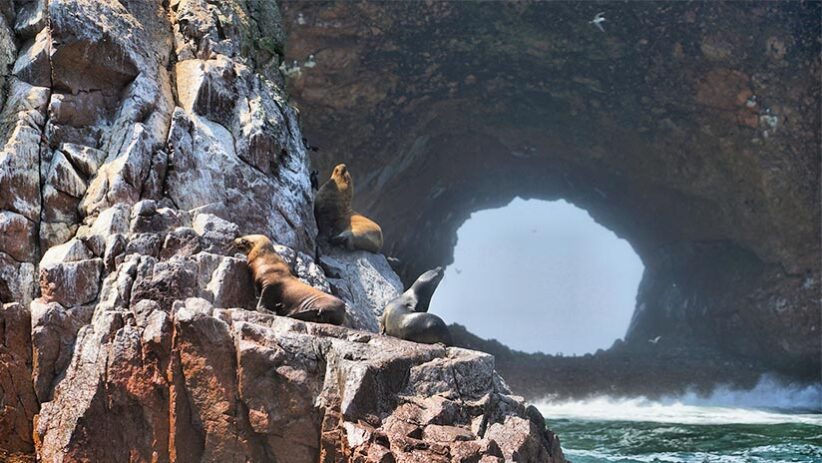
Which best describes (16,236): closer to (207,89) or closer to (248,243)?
(248,243)

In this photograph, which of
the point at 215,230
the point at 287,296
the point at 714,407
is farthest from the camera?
the point at 714,407

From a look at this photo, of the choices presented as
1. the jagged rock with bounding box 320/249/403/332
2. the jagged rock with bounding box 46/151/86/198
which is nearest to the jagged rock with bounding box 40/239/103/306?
the jagged rock with bounding box 46/151/86/198

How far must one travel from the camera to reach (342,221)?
1391 cm

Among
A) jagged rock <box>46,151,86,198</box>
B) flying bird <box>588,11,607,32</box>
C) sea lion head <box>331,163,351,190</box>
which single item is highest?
flying bird <box>588,11,607,32</box>

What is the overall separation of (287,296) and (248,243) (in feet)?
2.80

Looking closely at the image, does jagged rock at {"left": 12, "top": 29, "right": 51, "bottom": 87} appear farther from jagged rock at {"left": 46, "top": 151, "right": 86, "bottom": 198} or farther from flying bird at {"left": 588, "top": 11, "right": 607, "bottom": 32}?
flying bird at {"left": 588, "top": 11, "right": 607, "bottom": 32}

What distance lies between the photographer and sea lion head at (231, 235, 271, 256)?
394 inches

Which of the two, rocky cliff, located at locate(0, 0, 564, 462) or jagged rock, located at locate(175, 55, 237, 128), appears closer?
rocky cliff, located at locate(0, 0, 564, 462)

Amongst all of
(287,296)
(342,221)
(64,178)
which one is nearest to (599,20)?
(342,221)

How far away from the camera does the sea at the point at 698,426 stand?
13797 mm

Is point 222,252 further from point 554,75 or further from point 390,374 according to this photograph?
point 554,75

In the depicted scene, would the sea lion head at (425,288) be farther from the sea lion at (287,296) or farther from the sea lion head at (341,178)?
the sea lion head at (341,178)

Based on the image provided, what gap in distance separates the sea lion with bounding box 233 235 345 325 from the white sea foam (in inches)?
415

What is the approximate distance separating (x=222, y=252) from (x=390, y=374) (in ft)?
9.72
